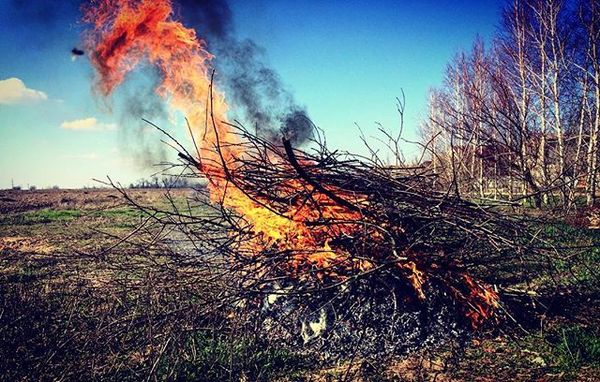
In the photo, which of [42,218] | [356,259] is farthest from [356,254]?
[42,218]

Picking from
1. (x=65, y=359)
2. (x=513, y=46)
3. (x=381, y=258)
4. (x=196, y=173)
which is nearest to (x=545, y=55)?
(x=513, y=46)

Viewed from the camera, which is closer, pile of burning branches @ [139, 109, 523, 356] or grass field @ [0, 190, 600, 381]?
grass field @ [0, 190, 600, 381]

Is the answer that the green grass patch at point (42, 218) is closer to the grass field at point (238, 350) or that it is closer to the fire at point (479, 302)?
the grass field at point (238, 350)

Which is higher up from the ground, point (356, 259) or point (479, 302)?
point (356, 259)

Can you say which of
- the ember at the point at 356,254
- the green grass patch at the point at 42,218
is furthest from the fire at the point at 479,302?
the green grass patch at the point at 42,218

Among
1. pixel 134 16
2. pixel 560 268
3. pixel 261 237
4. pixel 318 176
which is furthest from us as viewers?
pixel 560 268

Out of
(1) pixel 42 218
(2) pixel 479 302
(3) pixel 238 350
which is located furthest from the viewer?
(1) pixel 42 218

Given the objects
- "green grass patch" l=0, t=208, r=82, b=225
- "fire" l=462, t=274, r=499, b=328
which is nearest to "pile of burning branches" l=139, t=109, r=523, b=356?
"fire" l=462, t=274, r=499, b=328

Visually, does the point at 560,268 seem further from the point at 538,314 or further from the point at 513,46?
the point at 513,46

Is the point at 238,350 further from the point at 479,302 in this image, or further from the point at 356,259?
the point at 479,302

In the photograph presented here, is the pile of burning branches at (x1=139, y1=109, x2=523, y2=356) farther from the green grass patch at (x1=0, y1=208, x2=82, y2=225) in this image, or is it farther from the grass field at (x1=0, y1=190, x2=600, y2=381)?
the green grass patch at (x1=0, y1=208, x2=82, y2=225)

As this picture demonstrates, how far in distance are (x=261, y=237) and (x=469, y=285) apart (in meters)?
2.72

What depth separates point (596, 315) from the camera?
4402 millimetres

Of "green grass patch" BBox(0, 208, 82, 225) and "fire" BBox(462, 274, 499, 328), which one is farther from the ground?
"green grass patch" BBox(0, 208, 82, 225)
